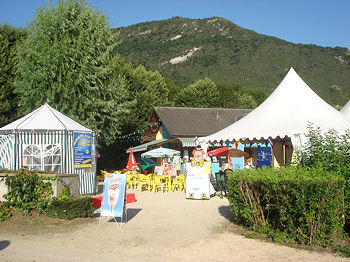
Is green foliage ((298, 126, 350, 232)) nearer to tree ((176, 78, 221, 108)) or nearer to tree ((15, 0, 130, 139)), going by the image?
tree ((15, 0, 130, 139))

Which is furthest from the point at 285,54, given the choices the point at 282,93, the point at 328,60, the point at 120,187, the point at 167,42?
the point at 120,187

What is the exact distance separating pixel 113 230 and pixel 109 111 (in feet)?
46.7

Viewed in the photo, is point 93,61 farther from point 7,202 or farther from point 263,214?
point 263,214

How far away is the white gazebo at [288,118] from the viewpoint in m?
10.4

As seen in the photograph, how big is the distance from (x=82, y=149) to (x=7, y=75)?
44.2ft

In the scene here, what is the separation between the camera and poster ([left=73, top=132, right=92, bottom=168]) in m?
13.3

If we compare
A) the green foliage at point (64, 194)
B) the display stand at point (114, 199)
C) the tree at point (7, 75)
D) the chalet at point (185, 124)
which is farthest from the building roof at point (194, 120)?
the display stand at point (114, 199)

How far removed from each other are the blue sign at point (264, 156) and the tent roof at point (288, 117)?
6023 millimetres

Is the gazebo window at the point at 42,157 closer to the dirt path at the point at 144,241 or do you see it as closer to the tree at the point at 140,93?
the dirt path at the point at 144,241

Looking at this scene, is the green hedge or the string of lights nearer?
the green hedge

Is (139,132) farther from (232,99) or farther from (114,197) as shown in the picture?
(114,197)

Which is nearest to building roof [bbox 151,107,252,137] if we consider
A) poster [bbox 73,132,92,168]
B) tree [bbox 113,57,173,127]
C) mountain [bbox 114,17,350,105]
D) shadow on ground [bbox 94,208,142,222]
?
tree [bbox 113,57,173,127]

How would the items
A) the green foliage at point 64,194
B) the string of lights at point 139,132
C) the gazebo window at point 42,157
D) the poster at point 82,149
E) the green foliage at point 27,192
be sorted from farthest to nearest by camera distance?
1. the string of lights at point 139,132
2. the poster at point 82,149
3. the gazebo window at point 42,157
4. the green foliage at point 64,194
5. the green foliage at point 27,192

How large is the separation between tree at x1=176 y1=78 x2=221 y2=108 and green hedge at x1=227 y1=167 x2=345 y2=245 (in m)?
31.8
